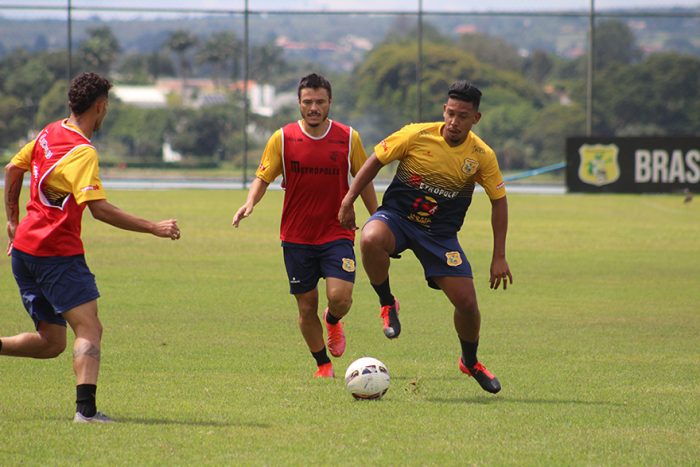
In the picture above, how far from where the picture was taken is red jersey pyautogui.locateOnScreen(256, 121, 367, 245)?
9.45m

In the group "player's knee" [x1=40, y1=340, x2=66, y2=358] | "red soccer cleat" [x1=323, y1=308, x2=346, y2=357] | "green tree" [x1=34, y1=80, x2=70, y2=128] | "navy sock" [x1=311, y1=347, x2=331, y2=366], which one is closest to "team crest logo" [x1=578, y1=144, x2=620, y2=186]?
"green tree" [x1=34, y1=80, x2=70, y2=128]

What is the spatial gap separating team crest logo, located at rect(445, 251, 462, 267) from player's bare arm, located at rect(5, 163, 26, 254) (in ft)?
9.43

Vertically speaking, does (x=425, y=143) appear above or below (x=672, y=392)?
above

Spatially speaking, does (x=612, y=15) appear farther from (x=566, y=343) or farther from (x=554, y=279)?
(x=566, y=343)

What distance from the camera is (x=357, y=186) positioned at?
8938 millimetres

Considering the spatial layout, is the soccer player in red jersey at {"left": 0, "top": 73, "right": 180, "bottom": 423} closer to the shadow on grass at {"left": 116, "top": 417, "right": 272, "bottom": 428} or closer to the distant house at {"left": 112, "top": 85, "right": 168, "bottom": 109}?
the shadow on grass at {"left": 116, "top": 417, "right": 272, "bottom": 428}

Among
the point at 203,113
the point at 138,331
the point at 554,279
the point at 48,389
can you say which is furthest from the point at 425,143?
the point at 203,113

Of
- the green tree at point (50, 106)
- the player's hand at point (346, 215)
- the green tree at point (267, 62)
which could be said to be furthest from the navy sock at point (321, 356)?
the green tree at point (267, 62)

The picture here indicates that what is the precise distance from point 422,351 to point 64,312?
14.2ft

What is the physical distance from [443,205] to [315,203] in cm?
102

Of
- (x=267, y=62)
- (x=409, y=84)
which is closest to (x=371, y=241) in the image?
(x=409, y=84)

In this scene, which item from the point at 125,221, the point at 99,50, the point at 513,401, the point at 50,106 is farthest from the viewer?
the point at 99,50

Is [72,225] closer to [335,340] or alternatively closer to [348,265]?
[348,265]

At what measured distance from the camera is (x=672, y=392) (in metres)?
8.92
